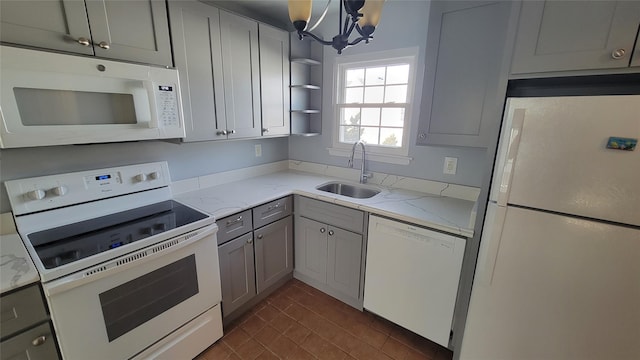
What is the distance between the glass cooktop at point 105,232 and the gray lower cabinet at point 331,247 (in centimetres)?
85

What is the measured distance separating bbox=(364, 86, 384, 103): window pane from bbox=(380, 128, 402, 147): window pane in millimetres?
275

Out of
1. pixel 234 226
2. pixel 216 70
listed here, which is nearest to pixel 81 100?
pixel 216 70

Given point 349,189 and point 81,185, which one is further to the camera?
point 349,189

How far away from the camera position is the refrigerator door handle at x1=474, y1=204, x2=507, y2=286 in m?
1.24

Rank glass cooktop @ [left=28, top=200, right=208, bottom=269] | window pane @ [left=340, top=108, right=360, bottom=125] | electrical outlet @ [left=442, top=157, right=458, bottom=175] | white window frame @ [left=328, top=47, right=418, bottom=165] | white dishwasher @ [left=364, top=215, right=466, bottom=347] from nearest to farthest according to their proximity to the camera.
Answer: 1. glass cooktop @ [left=28, top=200, right=208, bottom=269]
2. white dishwasher @ [left=364, top=215, right=466, bottom=347]
3. electrical outlet @ [left=442, top=157, right=458, bottom=175]
4. white window frame @ [left=328, top=47, right=418, bottom=165]
5. window pane @ [left=340, top=108, right=360, bottom=125]

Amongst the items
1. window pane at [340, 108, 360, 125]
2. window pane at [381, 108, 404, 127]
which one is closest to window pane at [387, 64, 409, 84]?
window pane at [381, 108, 404, 127]

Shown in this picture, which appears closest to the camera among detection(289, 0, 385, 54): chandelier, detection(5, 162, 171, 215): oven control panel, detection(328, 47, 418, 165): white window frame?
detection(289, 0, 385, 54): chandelier

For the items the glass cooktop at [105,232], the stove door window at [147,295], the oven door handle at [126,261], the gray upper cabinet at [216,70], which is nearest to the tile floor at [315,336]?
the stove door window at [147,295]

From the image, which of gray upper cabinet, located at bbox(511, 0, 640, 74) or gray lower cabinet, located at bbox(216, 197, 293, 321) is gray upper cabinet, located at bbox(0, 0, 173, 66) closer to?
gray lower cabinet, located at bbox(216, 197, 293, 321)

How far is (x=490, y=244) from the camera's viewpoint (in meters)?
1.28

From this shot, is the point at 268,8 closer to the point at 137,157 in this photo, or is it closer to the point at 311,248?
the point at 137,157

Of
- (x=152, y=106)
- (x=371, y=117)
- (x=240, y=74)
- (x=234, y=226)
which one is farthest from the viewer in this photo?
(x=371, y=117)

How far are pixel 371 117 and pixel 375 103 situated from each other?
0.42 ft

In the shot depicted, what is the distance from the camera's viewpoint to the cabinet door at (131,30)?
1.29 meters
